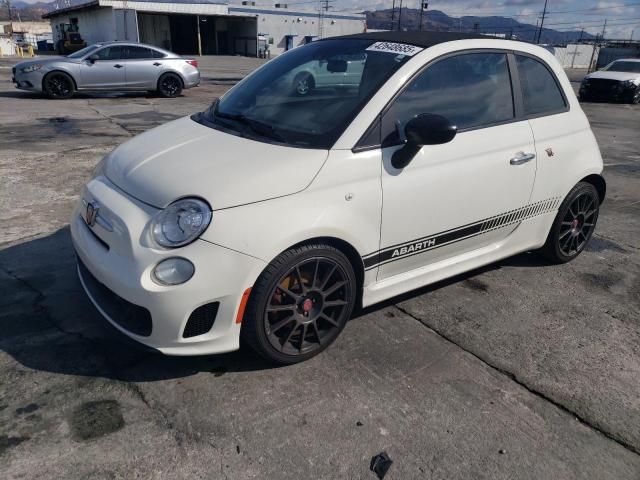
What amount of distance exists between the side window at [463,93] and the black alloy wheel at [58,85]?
12427 millimetres

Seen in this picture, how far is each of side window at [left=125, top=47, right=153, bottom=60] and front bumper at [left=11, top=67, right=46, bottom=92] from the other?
2208 millimetres

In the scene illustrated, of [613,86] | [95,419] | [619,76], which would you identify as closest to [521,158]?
[95,419]

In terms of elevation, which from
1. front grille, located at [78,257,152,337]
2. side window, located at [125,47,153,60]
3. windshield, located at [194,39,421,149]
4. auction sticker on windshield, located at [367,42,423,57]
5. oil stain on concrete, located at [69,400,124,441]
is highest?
→ auction sticker on windshield, located at [367,42,423,57]

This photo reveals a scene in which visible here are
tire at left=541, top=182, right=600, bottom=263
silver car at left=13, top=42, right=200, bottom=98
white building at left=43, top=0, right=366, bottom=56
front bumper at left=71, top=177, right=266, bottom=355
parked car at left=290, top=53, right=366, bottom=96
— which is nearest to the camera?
front bumper at left=71, top=177, right=266, bottom=355

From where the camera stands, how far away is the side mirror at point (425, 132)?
2809 mm

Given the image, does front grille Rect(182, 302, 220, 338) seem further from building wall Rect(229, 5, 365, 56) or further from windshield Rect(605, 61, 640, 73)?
building wall Rect(229, 5, 365, 56)

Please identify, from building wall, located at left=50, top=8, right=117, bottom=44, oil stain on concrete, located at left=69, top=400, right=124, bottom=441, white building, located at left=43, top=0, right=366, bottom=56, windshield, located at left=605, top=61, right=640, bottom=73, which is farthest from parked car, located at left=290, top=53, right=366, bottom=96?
building wall, located at left=50, top=8, right=117, bottom=44

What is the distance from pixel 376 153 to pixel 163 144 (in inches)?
50.3

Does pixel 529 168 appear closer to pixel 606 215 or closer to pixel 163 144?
pixel 163 144

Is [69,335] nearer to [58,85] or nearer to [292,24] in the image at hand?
[58,85]

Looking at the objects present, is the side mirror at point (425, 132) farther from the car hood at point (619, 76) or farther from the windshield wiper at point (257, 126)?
the car hood at point (619, 76)

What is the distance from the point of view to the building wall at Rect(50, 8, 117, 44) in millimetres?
40844

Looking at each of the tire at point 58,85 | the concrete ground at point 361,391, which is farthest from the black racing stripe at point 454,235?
the tire at point 58,85

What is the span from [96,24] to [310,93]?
4729 cm
